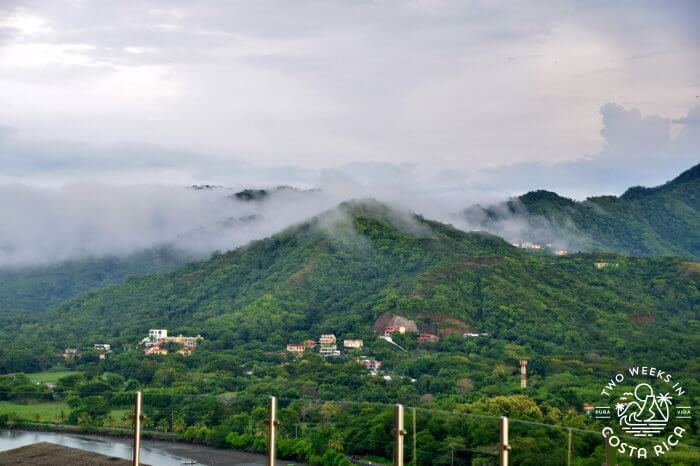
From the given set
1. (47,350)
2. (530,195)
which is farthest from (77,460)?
(530,195)

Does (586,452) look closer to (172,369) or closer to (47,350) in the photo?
(172,369)

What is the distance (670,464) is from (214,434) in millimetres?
5837

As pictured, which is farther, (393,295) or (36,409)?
(393,295)

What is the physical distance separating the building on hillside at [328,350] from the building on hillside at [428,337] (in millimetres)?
4594

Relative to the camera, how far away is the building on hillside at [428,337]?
49938mm

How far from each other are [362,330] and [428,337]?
485cm

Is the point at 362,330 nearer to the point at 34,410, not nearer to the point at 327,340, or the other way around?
the point at 327,340

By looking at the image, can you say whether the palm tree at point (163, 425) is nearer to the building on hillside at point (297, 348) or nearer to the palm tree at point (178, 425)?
the palm tree at point (178, 425)

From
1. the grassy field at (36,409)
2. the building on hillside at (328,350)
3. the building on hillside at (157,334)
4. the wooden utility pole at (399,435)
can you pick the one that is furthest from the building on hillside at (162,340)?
Answer: the wooden utility pole at (399,435)

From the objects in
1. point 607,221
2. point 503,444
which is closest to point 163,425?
point 503,444

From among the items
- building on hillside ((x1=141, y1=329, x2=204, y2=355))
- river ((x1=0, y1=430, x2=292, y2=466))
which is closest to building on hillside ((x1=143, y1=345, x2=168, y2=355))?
building on hillside ((x1=141, y1=329, x2=204, y2=355))

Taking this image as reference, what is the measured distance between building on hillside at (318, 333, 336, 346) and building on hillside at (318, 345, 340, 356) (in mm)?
1089

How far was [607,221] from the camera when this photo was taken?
99312 mm

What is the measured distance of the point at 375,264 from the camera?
67.1 metres
